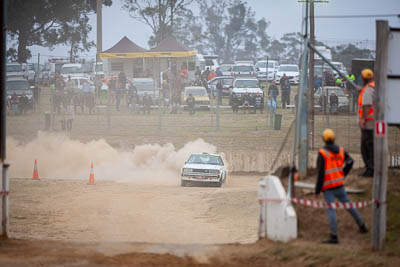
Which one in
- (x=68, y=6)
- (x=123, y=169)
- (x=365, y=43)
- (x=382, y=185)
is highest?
(x=68, y=6)

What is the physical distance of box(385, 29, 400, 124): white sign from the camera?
10.3m

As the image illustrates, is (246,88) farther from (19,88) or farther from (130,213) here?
(130,213)

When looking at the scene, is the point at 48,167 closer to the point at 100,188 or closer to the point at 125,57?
the point at 100,188

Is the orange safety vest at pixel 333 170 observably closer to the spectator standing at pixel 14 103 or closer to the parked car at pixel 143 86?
the spectator standing at pixel 14 103

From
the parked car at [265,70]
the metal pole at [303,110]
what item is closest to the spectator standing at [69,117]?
the parked car at [265,70]

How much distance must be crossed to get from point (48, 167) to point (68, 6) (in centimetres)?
2174

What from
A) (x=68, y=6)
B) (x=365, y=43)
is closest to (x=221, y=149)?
(x=365, y=43)

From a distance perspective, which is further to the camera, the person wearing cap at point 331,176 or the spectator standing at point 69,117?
the spectator standing at point 69,117

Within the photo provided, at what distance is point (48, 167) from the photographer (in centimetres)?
2877

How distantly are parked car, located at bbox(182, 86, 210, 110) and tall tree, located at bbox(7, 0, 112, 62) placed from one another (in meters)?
12.8

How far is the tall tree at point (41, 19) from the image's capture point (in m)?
41.4

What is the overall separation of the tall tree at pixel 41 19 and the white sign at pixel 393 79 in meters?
33.9

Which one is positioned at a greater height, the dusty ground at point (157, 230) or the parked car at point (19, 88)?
the parked car at point (19, 88)

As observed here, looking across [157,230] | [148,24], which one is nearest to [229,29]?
[148,24]
